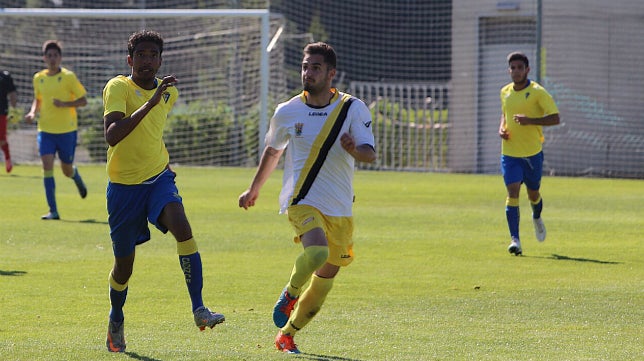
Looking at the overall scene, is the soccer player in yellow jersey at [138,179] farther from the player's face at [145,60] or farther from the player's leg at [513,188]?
the player's leg at [513,188]

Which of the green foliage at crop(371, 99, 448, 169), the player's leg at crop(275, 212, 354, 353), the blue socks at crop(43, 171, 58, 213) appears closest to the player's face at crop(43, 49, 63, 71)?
the blue socks at crop(43, 171, 58, 213)

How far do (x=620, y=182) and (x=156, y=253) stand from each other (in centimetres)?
1529

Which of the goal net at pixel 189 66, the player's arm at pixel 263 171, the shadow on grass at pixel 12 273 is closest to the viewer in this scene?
the player's arm at pixel 263 171

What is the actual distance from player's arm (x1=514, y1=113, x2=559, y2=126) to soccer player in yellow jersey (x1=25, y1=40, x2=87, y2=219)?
264 inches

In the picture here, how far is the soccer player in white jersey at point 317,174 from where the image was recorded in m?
7.66

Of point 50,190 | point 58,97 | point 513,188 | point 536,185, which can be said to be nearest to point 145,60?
point 513,188

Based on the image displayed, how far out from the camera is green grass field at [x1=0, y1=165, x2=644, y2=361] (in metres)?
7.84

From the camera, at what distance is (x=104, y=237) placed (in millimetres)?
14516

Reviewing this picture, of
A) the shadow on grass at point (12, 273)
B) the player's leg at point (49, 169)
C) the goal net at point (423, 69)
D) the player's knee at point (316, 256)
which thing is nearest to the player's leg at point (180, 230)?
the player's knee at point (316, 256)

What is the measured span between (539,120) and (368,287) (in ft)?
13.2

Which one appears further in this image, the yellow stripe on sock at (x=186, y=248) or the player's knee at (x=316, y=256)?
the yellow stripe on sock at (x=186, y=248)

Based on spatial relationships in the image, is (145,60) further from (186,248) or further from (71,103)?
(71,103)

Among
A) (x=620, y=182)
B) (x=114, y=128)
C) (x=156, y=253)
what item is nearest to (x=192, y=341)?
(x=114, y=128)

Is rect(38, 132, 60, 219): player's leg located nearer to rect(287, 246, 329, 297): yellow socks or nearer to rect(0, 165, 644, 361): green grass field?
rect(0, 165, 644, 361): green grass field
